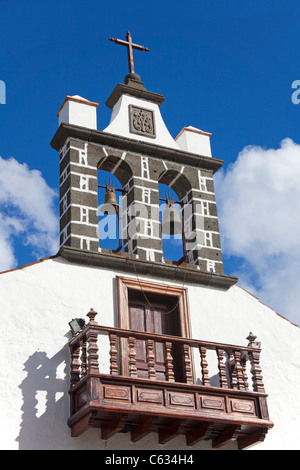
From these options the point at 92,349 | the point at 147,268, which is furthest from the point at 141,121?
the point at 92,349

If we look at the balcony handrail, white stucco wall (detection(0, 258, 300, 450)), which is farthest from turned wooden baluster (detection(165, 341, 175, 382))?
white stucco wall (detection(0, 258, 300, 450))

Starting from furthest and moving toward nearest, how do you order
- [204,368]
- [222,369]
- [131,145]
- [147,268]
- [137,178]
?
[131,145]
[137,178]
[147,268]
[222,369]
[204,368]

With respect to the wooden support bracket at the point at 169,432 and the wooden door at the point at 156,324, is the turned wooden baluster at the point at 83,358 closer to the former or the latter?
the wooden door at the point at 156,324

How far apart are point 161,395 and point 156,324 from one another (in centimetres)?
194

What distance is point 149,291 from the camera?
12656mm

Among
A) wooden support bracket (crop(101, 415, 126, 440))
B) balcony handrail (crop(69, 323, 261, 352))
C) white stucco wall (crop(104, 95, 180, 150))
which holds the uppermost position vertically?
white stucco wall (crop(104, 95, 180, 150))

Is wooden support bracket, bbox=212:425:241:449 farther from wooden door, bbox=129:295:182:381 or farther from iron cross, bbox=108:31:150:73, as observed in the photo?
iron cross, bbox=108:31:150:73

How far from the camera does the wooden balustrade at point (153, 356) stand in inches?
425

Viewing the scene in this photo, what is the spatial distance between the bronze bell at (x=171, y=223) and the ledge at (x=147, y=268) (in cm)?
88

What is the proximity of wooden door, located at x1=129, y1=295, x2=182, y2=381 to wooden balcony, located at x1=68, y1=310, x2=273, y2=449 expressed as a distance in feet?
Answer: 0.97

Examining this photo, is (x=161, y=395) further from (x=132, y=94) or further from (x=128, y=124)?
(x=132, y=94)

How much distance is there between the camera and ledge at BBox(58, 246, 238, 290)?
12422 millimetres

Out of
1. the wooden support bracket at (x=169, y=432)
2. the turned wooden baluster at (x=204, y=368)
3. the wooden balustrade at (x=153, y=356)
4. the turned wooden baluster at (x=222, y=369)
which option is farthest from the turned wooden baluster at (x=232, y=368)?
the wooden support bracket at (x=169, y=432)

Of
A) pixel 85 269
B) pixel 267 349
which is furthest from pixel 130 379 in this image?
pixel 267 349
